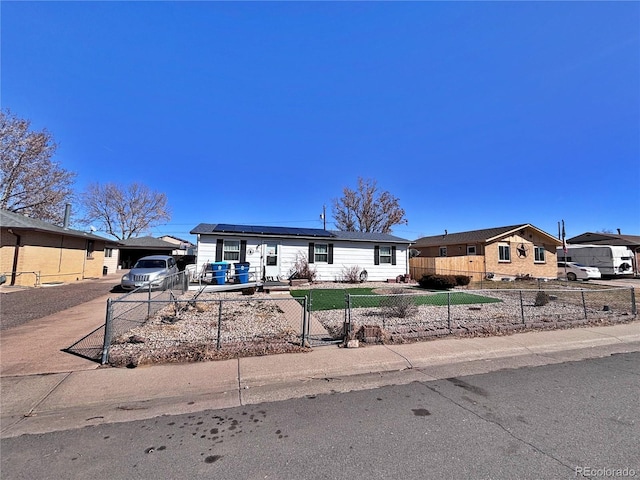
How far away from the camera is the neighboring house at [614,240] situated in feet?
99.3

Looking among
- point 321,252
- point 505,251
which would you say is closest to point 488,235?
point 505,251

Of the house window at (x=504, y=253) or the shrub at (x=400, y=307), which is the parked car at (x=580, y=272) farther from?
the shrub at (x=400, y=307)

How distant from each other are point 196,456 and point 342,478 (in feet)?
4.36

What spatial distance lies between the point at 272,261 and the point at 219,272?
138 inches

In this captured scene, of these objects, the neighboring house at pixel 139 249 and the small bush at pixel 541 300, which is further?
the neighboring house at pixel 139 249

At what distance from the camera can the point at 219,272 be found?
14461 millimetres

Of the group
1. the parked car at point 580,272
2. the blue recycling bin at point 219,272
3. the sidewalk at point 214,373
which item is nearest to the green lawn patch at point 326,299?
the blue recycling bin at point 219,272

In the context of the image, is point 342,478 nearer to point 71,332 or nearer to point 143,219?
point 71,332

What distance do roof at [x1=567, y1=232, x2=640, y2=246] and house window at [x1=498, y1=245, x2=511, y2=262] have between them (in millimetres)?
17654

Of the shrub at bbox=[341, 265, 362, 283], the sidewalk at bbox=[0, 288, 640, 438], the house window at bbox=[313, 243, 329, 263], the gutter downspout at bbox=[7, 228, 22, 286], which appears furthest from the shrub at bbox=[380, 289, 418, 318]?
the gutter downspout at bbox=[7, 228, 22, 286]

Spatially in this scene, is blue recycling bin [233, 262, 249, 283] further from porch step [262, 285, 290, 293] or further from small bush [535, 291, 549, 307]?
small bush [535, 291, 549, 307]

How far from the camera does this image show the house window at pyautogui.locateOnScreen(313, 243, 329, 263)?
18.1 meters

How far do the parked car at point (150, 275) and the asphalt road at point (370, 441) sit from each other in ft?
34.5

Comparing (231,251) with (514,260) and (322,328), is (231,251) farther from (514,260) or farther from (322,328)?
(514,260)
